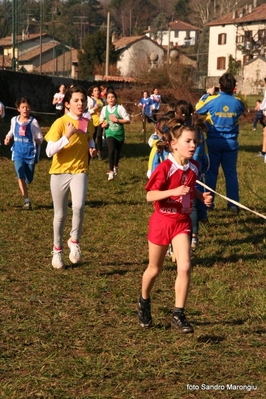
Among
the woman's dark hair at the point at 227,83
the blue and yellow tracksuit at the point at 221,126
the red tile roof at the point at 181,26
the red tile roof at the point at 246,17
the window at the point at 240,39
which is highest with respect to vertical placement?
the red tile roof at the point at 181,26

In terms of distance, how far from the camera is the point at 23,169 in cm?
1148

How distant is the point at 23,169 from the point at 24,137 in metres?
0.60

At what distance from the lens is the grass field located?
192 inches

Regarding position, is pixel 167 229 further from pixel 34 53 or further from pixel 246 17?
pixel 34 53

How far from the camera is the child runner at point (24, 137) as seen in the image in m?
11.0

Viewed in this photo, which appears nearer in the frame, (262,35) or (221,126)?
(221,126)

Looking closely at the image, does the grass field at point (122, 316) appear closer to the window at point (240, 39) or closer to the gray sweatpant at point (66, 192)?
the gray sweatpant at point (66, 192)

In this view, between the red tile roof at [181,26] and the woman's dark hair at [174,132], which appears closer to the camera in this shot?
the woman's dark hair at [174,132]

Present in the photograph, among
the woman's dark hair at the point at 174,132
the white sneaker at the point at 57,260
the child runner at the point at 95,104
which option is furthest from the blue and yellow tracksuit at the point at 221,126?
the child runner at the point at 95,104

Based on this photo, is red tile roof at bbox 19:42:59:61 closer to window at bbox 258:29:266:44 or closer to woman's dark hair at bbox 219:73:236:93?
window at bbox 258:29:266:44

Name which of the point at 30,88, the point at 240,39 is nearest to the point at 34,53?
the point at 240,39

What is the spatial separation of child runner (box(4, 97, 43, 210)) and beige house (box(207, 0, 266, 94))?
7078 centimetres

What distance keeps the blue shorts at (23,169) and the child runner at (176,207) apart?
19.6ft

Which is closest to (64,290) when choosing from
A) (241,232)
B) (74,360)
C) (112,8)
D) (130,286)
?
(130,286)
